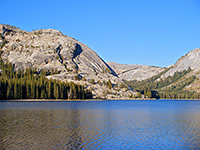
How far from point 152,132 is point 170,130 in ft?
16.6

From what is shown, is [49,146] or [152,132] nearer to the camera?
[49,146]

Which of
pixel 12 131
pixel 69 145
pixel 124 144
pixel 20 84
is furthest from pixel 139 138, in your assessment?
pixel 20 84

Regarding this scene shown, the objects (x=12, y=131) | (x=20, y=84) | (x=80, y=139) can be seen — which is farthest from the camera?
(x=20, y=84)

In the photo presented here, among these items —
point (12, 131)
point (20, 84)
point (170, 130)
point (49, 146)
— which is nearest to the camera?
point (49, 146)

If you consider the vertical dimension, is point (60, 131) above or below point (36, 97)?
below

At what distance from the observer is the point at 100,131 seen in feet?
158

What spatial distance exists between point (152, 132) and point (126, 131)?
516 cm

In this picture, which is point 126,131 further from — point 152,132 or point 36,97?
point 36,97

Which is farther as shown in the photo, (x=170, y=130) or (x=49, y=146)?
(x=170, y=130)

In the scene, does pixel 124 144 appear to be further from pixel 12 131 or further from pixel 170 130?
pixel 12 131

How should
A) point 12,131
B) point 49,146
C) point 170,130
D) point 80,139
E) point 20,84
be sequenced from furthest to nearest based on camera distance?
1. point 20,84
2. point 170,130
3. point 12,131
4. point 80,139
5. point 49,146

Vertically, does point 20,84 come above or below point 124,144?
above

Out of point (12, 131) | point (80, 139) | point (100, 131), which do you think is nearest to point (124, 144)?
point (80, 139)

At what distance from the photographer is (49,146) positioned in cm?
3559
